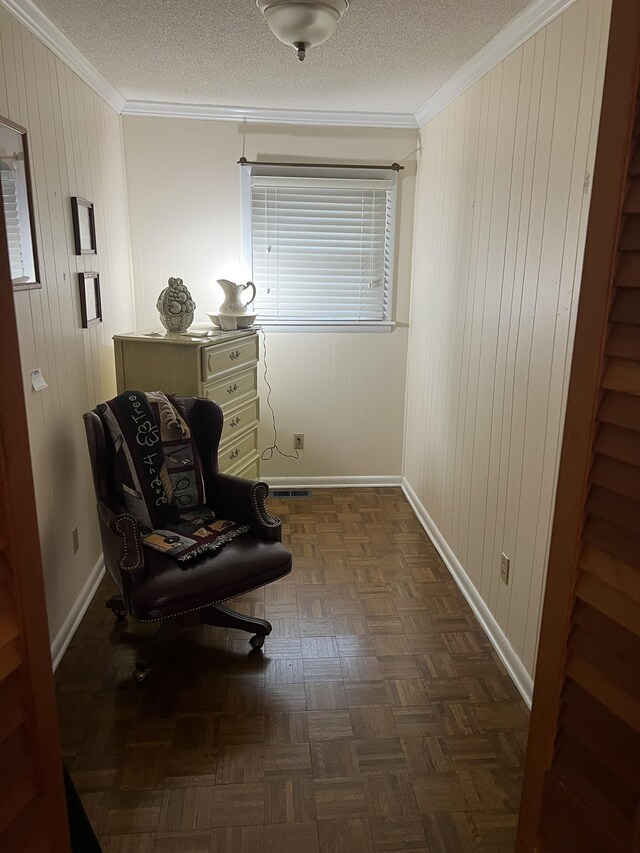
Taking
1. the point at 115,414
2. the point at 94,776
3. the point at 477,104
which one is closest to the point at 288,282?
the point at 477,104

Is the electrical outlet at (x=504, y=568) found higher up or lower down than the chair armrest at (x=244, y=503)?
lower down

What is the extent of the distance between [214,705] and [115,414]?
46.2 inches

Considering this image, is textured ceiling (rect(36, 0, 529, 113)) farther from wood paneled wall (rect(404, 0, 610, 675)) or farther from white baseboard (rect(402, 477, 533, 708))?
white baseboard (rect(402, 477, 533, 708))

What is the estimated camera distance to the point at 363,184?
3896 millimetres

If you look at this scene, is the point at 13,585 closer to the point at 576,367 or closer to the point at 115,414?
the point at 576,367

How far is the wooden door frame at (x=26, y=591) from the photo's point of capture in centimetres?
70

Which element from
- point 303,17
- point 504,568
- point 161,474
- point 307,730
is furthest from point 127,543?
point 303,17

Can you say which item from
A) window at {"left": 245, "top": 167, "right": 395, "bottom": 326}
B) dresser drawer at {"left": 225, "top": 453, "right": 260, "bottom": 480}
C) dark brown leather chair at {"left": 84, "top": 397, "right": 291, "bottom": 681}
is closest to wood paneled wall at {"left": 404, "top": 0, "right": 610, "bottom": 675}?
window at {"left": 245, "top": 167, "right": 395, "bottom": 326}

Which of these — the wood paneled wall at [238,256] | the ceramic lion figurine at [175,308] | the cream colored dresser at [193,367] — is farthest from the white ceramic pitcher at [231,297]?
the wood paneled wall at [238,256]

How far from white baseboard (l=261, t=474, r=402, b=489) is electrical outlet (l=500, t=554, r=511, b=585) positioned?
6.15 ft

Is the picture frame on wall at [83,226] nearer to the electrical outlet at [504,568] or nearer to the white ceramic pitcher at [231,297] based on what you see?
the white ceramic pitcher at [231,297]

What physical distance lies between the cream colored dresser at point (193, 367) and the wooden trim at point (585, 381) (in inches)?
91.2

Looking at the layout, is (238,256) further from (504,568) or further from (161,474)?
(504,568)

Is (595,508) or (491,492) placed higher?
(595,508)
